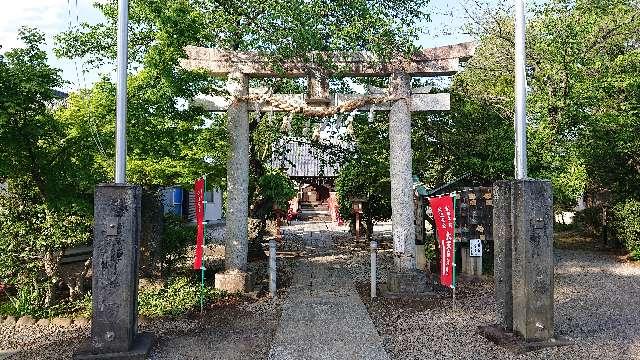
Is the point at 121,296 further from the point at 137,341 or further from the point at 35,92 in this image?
the point at 35,92

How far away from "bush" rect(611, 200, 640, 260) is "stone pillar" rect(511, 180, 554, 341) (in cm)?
932

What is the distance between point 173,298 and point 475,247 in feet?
23.7

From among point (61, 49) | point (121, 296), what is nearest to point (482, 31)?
point (61, 49)

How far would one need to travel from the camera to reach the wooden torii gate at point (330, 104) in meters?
9.82

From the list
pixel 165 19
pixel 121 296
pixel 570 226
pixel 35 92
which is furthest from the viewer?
pixel 570 226

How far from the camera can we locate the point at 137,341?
6.60 m

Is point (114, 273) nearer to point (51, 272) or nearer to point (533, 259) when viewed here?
point (51, 272)

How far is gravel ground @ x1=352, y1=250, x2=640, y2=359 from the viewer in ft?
20.8

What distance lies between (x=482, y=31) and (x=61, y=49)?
1257cm

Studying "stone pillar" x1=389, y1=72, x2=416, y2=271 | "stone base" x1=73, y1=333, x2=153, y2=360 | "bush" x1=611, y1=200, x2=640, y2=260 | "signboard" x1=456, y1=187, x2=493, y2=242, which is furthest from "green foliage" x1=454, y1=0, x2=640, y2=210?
"stone base" x1=73, y1=333, x2=153, y2=360

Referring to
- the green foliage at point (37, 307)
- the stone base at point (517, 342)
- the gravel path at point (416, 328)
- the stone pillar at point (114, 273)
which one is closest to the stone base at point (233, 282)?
the gravel path at point (416, 328)

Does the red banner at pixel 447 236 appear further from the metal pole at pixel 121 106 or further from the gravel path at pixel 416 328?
the metal pole at pixel 121 106

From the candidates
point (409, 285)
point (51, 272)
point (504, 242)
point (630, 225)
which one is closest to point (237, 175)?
point (51, 272)

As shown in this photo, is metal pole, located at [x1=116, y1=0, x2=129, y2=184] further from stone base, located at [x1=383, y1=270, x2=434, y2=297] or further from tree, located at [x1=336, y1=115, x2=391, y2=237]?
tree, located at [x1=336, y1=115, x2=391, y2=237]
